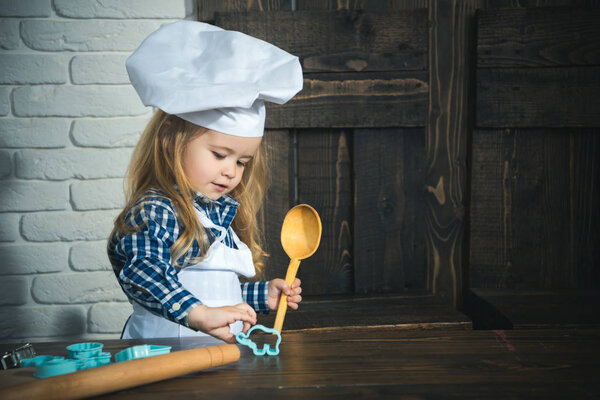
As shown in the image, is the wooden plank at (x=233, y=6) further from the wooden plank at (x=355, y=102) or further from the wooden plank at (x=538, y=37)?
the wooden plank at (x=538, y=37)

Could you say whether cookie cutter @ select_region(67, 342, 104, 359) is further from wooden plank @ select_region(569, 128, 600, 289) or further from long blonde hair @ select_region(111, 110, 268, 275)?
wooden plank @ select_region(569, 128, 600, 289)

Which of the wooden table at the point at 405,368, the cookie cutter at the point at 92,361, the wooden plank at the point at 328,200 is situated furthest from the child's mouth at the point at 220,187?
the wooden plank at the point at 328,200

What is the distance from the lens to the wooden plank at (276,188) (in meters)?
1.62

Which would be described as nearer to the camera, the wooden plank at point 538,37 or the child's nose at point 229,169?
the child's nose at point 229,169

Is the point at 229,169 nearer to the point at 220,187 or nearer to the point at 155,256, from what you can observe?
the point at 220,187

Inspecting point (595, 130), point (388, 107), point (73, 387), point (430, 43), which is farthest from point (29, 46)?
point (595, 130)

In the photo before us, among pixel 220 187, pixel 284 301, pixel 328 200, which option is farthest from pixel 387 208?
pixel 284 301

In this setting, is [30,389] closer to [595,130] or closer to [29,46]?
[29,46]

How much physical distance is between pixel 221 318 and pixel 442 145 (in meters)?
1.09

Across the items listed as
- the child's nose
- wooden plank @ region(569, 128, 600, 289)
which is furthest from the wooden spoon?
wooden plank @ region(569, 128, 600, 289)

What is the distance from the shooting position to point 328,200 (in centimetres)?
168

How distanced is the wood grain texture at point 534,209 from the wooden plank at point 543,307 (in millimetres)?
82

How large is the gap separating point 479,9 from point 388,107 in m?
0.38

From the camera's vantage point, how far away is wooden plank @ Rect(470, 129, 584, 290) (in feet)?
5.46
